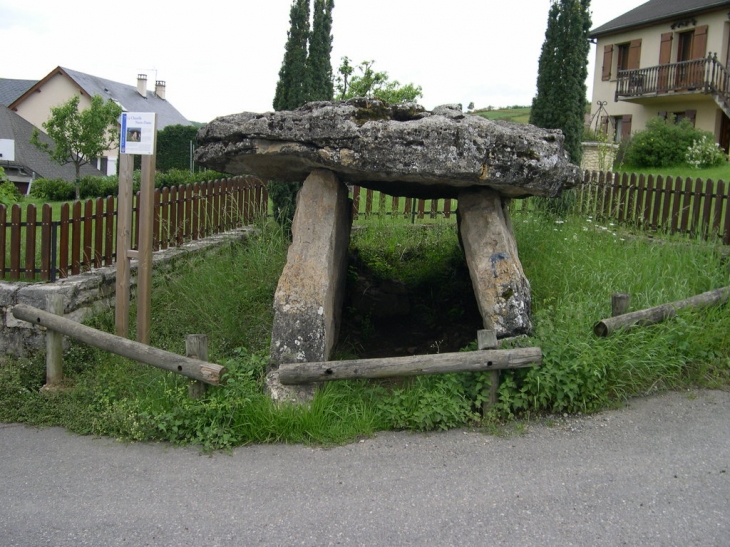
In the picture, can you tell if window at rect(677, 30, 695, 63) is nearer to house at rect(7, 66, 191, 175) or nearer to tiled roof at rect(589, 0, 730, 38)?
tiled roof at rect(589, 0, 730, 38)

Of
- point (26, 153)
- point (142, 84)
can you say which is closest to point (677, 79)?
point (26, 153)

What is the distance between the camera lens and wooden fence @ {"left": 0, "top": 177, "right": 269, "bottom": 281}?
6809mm

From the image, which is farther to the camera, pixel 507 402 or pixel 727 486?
pixel 507 402

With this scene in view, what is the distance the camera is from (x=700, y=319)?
6535 millimetres

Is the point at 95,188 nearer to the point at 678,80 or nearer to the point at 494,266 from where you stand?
the point at 494,266

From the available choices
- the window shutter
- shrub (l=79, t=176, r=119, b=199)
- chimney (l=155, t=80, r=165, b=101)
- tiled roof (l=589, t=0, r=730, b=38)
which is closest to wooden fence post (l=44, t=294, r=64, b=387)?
shrub (l=79, t=176, r=119, b=199)

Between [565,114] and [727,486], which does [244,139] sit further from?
[565,114]

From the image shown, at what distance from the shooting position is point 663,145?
20359 mm

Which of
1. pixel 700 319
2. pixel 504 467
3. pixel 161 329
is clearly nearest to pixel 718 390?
pixel 700 319

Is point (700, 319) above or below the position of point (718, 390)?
above

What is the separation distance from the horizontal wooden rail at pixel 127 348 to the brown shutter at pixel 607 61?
27493mm

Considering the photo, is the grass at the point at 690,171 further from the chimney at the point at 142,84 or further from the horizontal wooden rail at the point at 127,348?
the chimney at the point at 142,84

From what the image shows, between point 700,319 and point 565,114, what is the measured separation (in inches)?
214

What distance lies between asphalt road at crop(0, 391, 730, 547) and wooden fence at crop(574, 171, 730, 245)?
5752mm
